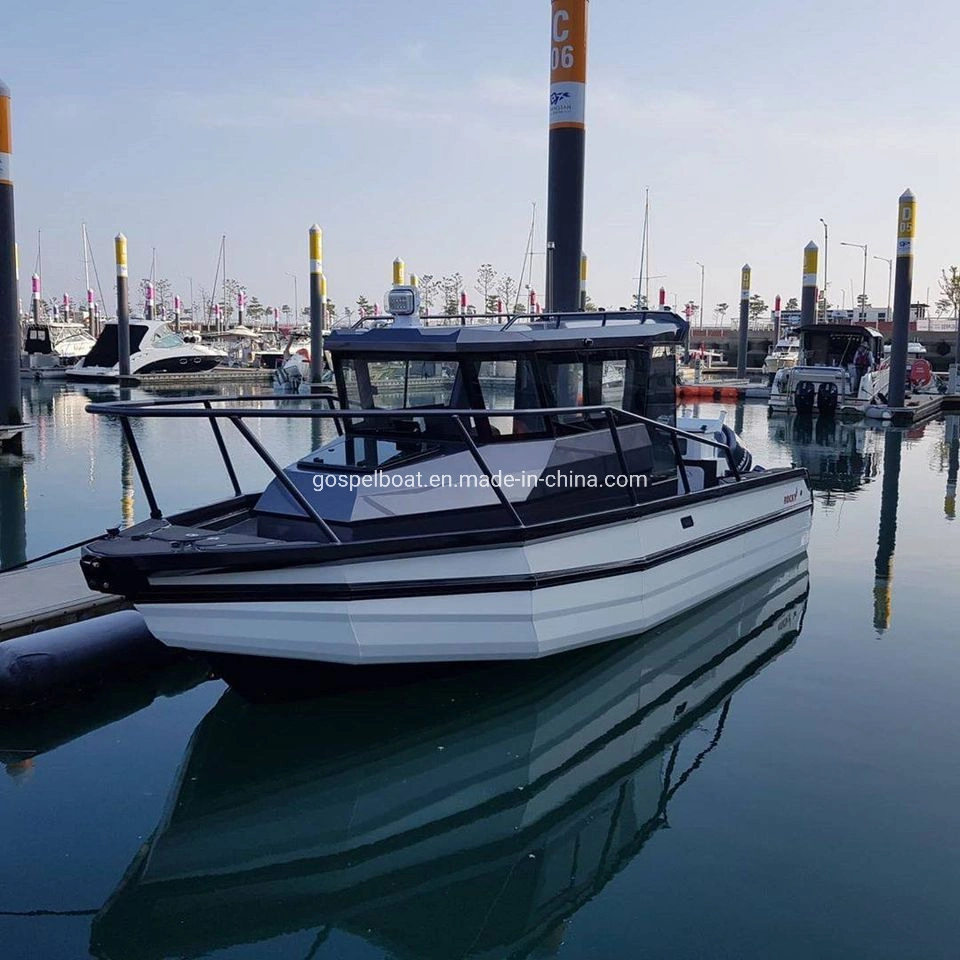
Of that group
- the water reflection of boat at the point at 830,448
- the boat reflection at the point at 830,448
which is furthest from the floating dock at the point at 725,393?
the water reflection of boat at the point at 830,448

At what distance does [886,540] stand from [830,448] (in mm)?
10157

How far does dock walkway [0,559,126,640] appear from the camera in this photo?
696 centimetres

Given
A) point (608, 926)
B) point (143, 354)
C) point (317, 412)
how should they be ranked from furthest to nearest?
point (143, 354) → point (317, 412) → point (608, 926)

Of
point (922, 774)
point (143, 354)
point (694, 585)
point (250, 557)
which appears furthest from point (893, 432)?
point (143, 354)

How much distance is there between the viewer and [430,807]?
5.30 m

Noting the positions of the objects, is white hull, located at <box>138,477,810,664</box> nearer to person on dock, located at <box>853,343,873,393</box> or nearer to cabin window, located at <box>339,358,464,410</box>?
cabin window, located at <box>339,358,464,410</box>

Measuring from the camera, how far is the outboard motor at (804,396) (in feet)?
93.3

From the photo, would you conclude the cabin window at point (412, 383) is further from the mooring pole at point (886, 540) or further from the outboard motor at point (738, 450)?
the mooring pole at point (886, 540)

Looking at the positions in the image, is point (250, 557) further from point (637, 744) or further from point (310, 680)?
point (637, 744)

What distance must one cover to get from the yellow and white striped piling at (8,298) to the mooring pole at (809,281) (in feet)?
81.6

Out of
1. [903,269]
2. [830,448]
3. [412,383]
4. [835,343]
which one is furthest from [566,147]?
[835,343]

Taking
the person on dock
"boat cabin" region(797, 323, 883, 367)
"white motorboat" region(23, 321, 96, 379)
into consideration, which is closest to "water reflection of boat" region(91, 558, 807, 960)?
the person on dock

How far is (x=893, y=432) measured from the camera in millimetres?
24594

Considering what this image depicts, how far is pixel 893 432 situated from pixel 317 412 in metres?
21.7
